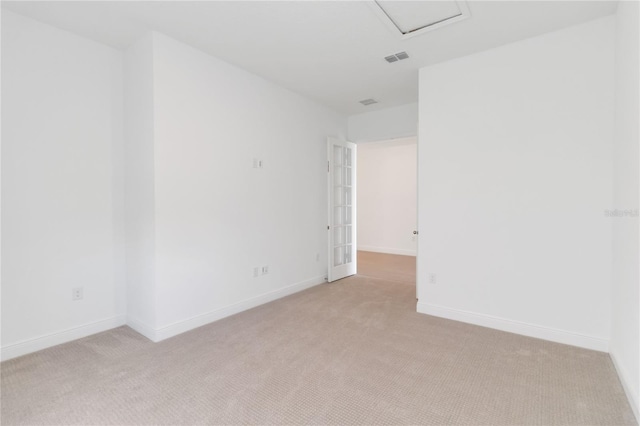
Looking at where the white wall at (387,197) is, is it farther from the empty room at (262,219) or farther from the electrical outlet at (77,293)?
the electrical outlet at (77,293)

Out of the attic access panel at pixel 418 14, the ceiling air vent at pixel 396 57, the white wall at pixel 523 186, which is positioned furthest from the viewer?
the ceiling air vent at pixel 396 57

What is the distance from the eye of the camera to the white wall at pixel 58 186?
2.47 metres

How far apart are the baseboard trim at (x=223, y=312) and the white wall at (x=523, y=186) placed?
168 centimetres

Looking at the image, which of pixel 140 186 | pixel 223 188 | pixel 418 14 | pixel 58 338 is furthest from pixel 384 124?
pixel 58 338

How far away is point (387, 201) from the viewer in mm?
8078

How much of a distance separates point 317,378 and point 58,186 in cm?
270

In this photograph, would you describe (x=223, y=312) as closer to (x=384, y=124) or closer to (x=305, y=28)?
(x=305, y=28)

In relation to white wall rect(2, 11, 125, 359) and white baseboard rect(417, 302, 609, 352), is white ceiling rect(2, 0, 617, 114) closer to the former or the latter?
white wall rect(2, 11, 125, 359)

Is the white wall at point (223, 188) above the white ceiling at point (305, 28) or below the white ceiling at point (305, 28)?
below

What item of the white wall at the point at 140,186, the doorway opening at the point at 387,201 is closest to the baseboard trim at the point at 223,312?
the white wall at the point at 140,186

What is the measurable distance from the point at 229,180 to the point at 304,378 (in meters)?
2.15

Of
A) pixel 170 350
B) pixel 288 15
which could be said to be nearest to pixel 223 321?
pixel 170 350

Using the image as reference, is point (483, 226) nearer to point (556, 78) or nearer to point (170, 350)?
point (556, 78)

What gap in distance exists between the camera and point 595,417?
1.79 metres
